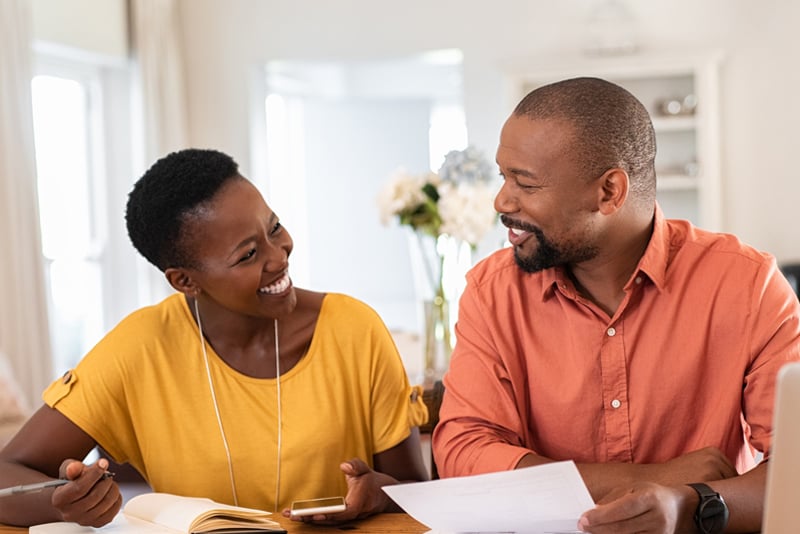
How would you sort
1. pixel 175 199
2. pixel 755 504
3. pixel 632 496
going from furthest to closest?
pixel 175 199 < pixel 755 504 < pixel 632 496

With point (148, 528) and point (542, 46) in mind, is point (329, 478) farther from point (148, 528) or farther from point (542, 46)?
point (542, 46)

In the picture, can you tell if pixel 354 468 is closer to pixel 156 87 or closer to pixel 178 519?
pixel 178 519

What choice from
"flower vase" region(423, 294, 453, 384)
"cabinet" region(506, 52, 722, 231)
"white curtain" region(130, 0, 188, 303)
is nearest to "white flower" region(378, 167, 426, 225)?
"flower vase" region(423, 294, 453, 384)

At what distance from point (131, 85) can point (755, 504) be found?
215 inches

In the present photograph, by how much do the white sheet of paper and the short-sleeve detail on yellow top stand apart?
1.59ft

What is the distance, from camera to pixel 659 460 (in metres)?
Result: 1.75

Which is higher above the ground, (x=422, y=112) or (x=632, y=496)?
(x=422, y=112)

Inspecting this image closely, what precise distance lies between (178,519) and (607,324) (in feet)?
2.49

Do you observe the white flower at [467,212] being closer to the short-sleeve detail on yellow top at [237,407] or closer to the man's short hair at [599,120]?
the short-sleeve detail on yellow top at [237,407]

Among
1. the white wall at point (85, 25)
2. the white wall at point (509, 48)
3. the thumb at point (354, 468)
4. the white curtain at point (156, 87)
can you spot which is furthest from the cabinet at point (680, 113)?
the thumb at point (354, 468)

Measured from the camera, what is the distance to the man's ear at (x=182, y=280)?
1.92 meters

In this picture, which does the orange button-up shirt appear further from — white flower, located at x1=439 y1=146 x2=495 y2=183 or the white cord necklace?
white flower, located at x1=439 y1=146 x2=495 y2=183

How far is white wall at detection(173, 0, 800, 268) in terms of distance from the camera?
237 inches

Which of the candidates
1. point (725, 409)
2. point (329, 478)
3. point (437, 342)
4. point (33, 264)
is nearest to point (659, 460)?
point (725, 409)
